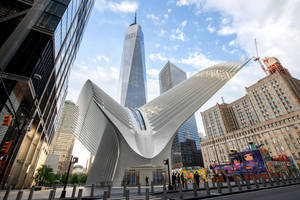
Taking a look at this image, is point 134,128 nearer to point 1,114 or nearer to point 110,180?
point 110,180

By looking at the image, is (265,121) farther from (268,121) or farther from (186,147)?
(186,147)

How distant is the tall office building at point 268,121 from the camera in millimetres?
56950

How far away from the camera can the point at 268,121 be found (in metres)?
64.9

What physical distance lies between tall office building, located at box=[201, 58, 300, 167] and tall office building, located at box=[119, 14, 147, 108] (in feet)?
166

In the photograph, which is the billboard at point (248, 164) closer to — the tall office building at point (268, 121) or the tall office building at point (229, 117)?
Result: the tall office building at point (268, 121)

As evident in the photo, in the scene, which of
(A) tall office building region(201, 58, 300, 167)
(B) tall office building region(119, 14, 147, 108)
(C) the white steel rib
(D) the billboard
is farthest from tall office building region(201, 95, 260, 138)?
(C) the white steel rib

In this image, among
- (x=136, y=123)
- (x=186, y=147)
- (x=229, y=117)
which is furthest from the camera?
(x=229, y=117)

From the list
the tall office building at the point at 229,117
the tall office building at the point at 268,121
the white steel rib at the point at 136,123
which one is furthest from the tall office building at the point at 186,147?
the white steel rib at the point at 136,123

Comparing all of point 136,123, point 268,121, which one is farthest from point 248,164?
point 268,121

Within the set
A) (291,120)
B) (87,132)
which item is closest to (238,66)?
(87,132)

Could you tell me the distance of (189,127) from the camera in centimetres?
10269

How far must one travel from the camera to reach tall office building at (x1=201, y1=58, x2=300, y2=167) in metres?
57.0

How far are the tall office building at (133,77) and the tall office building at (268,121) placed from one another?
5064 centimetres

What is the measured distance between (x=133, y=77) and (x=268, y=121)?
76.6 meters
